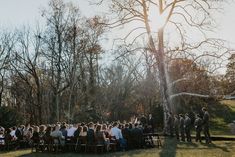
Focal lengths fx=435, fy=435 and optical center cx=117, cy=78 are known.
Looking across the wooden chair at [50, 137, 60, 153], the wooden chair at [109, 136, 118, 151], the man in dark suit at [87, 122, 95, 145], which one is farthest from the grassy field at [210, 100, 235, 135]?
the man in dark suit at [87, 122, 95, 145]

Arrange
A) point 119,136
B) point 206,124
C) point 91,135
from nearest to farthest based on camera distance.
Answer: point 91,135
point 119,136
point 206,124

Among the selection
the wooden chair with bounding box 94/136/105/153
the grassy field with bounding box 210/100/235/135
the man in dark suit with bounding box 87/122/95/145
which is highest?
the grassy field with bounding box 210/100/235/135

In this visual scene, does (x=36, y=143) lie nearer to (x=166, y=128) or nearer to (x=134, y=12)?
(x=166, y=128)

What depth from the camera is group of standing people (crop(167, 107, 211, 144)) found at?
23.7 metres

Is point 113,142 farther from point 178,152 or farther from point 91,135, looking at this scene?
point 178,152

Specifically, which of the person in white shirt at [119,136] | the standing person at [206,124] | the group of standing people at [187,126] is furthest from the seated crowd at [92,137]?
the standing person at [206,124]

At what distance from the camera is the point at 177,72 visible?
4406 centimetres

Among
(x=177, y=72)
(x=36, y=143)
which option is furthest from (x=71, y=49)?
(x=36, y=143)

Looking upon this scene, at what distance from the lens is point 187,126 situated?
25234mm

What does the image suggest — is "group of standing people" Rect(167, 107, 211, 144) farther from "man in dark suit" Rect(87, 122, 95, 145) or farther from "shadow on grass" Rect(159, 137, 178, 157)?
"man in dark suit" Rect(87, 122, 95, 145)

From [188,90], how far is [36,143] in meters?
21.9

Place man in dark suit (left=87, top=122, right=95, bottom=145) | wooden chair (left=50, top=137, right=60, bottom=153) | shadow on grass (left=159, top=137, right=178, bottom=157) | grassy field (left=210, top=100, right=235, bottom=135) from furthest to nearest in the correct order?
grassy field (left=210, top=100, right=235, bottom=135)
wooden chair (left=50, top=137, right=60, bottom=153)
man in dark suit (left=87, top=122, right=95, bottom=145)
shadow on grass (left=159, top=137, right=178, bottom=157)

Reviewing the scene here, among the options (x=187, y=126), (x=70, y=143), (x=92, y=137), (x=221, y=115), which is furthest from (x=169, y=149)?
(x=221, y=115)

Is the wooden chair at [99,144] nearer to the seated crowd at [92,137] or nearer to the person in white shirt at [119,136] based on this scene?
the seated crowd at [92,137]
